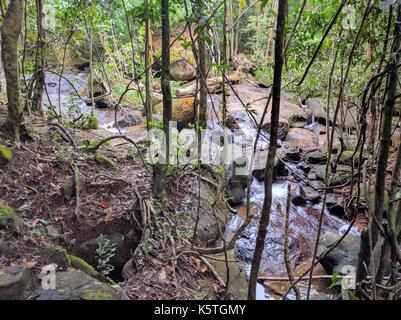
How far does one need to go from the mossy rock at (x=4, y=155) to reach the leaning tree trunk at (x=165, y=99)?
1.54 meters

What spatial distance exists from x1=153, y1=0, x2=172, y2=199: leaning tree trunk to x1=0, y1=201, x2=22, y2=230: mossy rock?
4.49 feet

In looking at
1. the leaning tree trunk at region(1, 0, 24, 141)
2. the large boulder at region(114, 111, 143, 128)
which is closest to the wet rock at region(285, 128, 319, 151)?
the large boulder at region(114, 111, 143, 128)

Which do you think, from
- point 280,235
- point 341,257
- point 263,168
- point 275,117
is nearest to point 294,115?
point 263,168

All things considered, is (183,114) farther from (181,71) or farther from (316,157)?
(181,71)

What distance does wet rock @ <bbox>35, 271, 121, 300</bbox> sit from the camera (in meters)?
2.28

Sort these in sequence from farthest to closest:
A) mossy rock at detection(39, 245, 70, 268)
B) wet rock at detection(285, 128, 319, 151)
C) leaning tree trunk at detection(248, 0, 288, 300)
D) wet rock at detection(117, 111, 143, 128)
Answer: wet rock at detection(285, 128, 319, 151) → wet rock at detection(117, 111, 143, 128) → mossy rock at detection(39, 245, 70, 268) → leaning tree trunk at detection(248, 0, 288, 300)

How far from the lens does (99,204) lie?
A: 3.77 meters

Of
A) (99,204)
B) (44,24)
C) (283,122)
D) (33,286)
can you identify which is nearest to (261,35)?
(283,122)

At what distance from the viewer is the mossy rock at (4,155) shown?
3494mm

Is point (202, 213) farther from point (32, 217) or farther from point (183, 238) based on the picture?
point (32, 217)

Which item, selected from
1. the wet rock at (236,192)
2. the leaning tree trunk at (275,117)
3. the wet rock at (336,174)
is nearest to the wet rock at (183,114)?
the wet rock at (236,192)

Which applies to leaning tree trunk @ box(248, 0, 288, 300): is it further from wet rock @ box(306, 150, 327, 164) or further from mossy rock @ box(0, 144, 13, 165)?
wet rock @ box(306, 150, 327, 164)

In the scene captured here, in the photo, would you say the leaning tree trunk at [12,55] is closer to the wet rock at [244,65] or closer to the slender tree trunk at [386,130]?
the slender tree trunk at [386,130]
